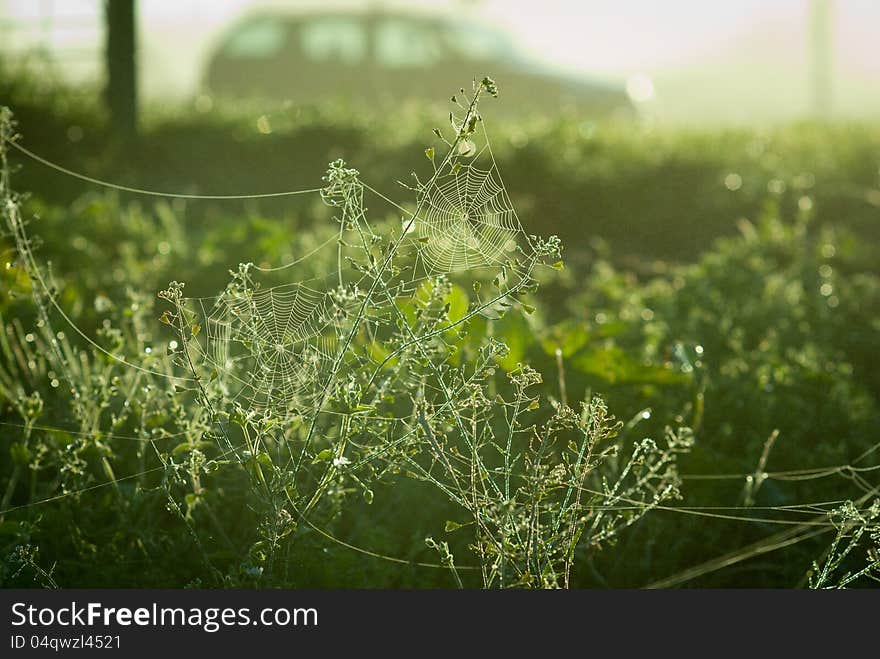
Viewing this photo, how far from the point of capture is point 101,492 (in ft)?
7.60

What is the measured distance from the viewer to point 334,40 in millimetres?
11211

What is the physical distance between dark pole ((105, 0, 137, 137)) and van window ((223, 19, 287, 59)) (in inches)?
204

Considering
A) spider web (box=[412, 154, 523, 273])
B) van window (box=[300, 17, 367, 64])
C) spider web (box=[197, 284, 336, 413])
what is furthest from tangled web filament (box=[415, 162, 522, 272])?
van window (box=[300, 17, 367, 64])

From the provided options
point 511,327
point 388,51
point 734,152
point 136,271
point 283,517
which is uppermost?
point 388,51

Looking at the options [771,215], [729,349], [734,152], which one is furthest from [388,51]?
[729,349]

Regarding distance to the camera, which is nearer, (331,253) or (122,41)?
(331,253)

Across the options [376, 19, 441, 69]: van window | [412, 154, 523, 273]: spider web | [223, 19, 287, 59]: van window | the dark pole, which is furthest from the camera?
[223, 19, 287, 59]: van window

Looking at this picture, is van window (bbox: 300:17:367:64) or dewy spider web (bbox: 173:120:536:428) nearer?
dewy spider web (bbox: 173:120:536:428)

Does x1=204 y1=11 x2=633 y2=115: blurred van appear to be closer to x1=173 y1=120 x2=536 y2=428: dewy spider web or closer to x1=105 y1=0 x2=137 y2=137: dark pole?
x1=105 y1=0 x2=137 y2=137: dark pole

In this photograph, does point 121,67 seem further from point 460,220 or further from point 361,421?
point 361,421

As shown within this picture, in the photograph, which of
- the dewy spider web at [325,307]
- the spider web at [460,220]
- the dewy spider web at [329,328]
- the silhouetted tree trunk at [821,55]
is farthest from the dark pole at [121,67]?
the silhouetted tree trunk at [821,55]

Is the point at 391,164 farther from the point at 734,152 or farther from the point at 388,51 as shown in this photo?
the point at 388,51

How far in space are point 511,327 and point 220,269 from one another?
150 cm

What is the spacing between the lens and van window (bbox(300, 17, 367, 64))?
36.2ft
